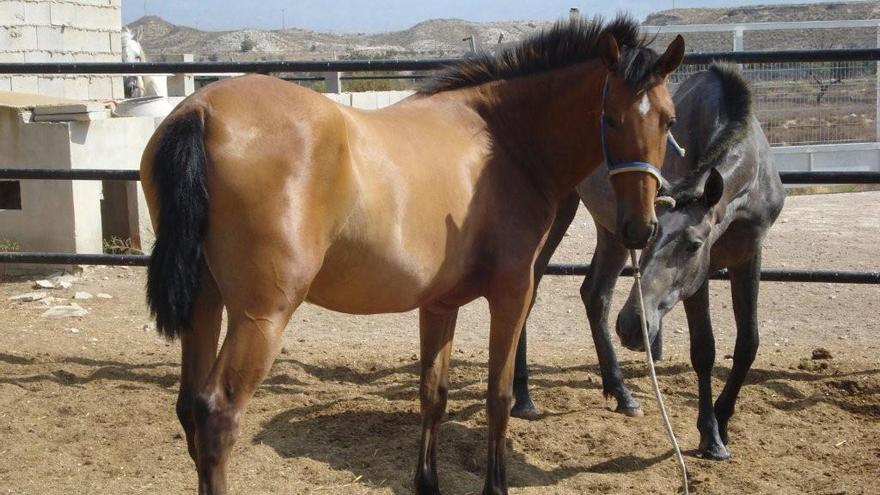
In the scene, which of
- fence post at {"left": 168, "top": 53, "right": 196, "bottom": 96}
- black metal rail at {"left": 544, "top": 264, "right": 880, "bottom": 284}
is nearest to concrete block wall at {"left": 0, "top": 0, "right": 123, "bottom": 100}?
fence post at {"left": 168, "top": 53, "right": 196, "bottom": 96}

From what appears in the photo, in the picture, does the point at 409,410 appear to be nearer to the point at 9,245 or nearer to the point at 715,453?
the point at 715,453

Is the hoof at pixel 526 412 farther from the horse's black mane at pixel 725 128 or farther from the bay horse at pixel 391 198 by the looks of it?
the horse's black mane at pixel 725 128

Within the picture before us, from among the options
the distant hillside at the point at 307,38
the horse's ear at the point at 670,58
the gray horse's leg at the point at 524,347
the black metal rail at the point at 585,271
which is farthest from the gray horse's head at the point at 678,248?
the distant hillside at the point at 307,38

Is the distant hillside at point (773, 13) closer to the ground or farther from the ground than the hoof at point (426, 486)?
farther from the ground

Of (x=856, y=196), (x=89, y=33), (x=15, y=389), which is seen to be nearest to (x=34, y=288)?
(x=15, y=389)

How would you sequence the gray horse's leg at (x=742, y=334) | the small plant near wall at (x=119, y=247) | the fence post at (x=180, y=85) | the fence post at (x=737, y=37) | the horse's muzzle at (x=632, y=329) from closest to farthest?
the horse's muzzle at (x=632, y=329) → the gray horse's leg at (x=742, y=334) → the small plant near wall at (x=119, y=247) → the fence post at (x=737, y=37) → the fence post at (x=180, y=85)

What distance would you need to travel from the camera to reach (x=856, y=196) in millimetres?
11734

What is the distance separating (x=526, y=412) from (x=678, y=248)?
132 cm

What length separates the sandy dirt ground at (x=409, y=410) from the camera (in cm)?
406

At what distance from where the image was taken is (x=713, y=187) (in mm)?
3965

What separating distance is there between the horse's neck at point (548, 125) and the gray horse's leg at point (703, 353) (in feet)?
3.36

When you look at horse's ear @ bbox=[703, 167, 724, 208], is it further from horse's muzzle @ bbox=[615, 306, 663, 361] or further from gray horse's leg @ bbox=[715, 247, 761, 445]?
gray horse's leg @ bbox=[715, 247, 761, 445]

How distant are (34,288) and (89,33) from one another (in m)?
5.75

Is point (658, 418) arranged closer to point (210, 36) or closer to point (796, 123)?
point (796, 123)
